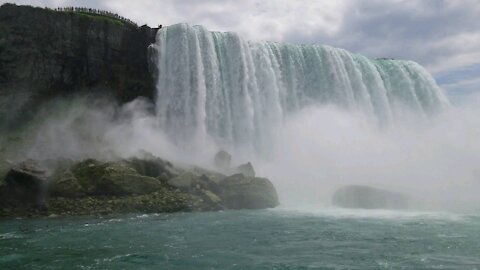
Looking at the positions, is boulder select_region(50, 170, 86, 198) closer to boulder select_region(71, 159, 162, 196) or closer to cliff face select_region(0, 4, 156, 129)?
boulder select_region(71, 159, 162, 196)

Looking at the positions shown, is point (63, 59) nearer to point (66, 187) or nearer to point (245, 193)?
point (66, 187)

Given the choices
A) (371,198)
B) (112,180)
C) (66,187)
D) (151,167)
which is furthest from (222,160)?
(66,187)

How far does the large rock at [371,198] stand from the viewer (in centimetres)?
2908

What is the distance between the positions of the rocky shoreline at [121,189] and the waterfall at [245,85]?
914cm

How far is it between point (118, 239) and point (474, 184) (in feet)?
103

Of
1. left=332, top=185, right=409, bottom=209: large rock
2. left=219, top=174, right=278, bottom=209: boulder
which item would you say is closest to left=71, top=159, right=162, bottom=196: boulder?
left=219, top=174, right=278, bottom=209: boulder

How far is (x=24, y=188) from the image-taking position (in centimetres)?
2620

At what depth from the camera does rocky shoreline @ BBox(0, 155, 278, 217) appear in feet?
85.6

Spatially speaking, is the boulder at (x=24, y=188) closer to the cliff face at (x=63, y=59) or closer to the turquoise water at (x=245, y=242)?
the turquoise water at (x=245, y=242)

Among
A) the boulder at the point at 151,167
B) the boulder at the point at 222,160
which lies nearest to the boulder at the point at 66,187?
the boulder at the point at 151,167

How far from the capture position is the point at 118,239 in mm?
17766

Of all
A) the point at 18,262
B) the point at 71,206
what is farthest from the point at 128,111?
the point at 18,262

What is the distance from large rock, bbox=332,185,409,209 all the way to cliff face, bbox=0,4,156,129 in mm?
18998

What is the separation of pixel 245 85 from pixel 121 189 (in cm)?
1687
